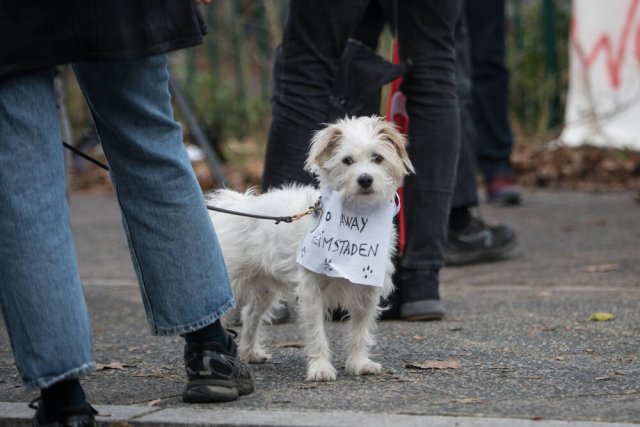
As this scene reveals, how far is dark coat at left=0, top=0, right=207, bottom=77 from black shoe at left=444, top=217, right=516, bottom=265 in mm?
3198

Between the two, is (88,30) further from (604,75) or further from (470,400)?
(604,75)

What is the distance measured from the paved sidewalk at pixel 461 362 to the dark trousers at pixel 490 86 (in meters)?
1.88

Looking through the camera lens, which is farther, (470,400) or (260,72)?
(260,72)

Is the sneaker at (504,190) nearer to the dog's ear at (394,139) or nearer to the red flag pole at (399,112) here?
the red flag pole at (399,112)

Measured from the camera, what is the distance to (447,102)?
470cm

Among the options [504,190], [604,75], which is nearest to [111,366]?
[504,190]

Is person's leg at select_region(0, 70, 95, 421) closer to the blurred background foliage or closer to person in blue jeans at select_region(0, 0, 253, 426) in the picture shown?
person in blue jeans at select_region(0, 0, 253, 426)

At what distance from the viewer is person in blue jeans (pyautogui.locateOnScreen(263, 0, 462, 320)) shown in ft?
14.8

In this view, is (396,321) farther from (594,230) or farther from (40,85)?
(594,230)

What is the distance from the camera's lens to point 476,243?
606cm

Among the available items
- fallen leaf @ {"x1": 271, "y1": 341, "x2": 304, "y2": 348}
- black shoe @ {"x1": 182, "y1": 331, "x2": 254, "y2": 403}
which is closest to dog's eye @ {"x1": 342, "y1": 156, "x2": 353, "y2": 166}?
black shoe @ {"x1": 182, "y1": 331, "x2": 254, "y2": 403}

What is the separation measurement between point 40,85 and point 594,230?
4897mm

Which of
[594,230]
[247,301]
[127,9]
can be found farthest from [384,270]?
[594,230]

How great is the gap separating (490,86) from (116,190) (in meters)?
5.53
